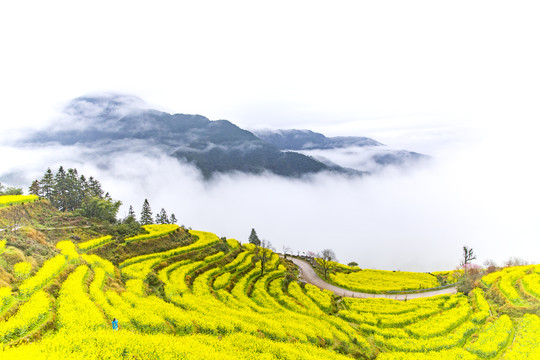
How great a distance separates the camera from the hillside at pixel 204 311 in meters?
15.7

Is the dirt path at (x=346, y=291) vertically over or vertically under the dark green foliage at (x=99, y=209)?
under

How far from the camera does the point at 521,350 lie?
79.5 ft

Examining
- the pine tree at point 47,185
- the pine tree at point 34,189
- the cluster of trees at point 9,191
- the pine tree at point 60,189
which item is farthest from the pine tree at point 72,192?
the cluster of trees at point 9,191

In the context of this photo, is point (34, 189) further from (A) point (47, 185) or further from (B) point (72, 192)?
(B) point (72, 192)

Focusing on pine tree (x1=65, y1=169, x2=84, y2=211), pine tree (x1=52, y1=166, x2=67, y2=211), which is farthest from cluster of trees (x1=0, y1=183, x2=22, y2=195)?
pine tree (x1=65, y1=169, x2=84, y2=211)

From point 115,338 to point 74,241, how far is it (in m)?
42.1

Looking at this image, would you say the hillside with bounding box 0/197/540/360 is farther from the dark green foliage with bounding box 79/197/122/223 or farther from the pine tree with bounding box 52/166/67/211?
the pine tree with bounding box 52/166/67/211

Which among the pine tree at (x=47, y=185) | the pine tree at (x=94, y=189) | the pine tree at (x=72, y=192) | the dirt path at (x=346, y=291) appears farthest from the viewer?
the pine tree at (x=94, y=189)

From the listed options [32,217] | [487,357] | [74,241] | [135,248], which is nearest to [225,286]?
[135,248]

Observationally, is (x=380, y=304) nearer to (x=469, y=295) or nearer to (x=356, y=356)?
(x=469, y=295)

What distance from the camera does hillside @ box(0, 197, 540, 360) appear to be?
618 inches

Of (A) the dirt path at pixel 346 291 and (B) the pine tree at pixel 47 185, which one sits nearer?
(A) the dirt path at pixel 346 291

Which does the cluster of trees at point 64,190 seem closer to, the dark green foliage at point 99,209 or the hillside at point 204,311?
the dark green foliage at point 99,209

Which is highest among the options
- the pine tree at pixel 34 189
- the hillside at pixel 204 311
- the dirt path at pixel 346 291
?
the pine tree at pixel 34 189
